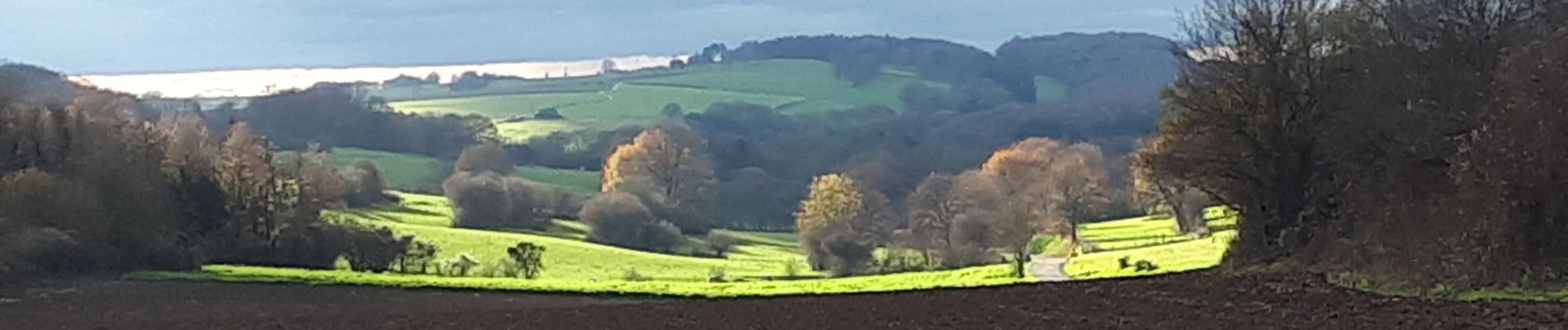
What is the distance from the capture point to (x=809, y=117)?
168 meters

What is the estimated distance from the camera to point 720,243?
99812mm

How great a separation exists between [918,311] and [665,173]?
294 ft

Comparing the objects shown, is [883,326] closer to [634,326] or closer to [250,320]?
[634,326]

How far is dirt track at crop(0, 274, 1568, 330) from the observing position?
80.9 ft

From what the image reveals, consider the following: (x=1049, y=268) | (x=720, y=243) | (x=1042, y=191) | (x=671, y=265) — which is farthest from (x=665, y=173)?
(x=1049, y=268)

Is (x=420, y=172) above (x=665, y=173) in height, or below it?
below

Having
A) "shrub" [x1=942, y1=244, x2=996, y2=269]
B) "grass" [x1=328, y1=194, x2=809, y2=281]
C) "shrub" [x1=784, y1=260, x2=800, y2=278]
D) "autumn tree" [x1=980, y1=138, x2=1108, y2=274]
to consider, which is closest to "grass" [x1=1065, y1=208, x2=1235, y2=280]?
"autumn tree" [x1=980, y1=138, x2=1108, y2=274]

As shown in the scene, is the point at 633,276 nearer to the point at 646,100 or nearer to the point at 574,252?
the point at 574,252

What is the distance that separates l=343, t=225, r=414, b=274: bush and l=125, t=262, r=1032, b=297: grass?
809 centimetres

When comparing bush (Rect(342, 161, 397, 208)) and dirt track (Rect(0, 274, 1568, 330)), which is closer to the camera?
A: dirt track (Rect(0, 274, 1568, 330))

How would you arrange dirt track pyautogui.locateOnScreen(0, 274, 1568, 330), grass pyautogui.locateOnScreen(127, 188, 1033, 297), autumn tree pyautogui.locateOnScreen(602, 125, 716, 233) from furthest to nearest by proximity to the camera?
autumn tree pyautogui.locateOnScreen(602, 125, 716, 233) < grass pyautogui.locateOnScreen(127, 188, 1033, 297) < dirt track pyautogui.locateOnScreen(0, 274, 1568, 330)

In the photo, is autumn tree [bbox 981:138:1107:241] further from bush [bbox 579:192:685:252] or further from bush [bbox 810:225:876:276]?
bush [bbox 579:192:685:252]

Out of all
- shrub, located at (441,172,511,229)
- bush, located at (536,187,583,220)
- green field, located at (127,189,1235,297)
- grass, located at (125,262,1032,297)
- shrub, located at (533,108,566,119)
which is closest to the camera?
grass, located at (125,262,1032,297)

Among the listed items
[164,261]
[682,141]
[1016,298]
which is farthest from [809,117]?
[1016,298]
